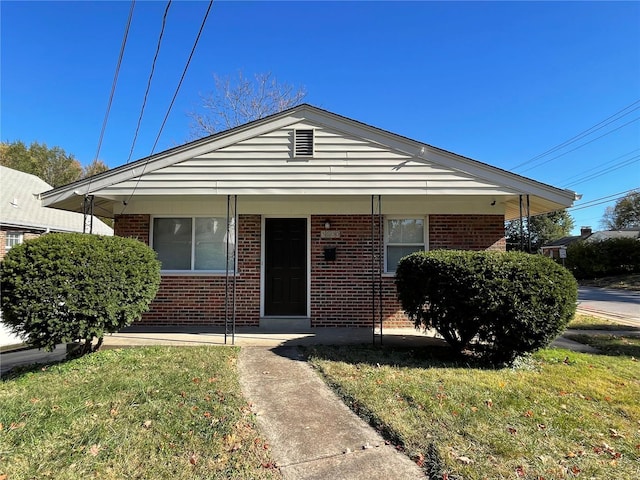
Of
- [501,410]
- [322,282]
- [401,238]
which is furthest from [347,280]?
[501,410]

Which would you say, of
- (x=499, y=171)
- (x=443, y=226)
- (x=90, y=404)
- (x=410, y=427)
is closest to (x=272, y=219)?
(x=443, y=226)

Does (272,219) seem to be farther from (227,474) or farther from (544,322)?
(227,474)

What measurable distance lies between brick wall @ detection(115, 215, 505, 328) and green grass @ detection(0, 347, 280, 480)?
113 inches

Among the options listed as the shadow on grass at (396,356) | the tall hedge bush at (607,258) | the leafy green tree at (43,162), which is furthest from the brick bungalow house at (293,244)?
the leafy green tree at (43,162)

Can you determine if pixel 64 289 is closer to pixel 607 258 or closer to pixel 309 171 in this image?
pixel 309 171

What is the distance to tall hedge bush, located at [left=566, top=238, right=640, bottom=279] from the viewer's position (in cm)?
2619

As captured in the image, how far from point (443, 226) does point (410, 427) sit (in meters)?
5.35

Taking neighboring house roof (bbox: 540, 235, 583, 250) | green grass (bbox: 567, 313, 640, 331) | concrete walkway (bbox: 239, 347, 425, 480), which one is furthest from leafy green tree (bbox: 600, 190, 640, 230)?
concrete walkway (bbox: 239, 347, 425, 480)

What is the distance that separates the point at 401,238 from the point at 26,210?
54.2 ft

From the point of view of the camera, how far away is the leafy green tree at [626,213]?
177 ft

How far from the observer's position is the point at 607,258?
2717 cm

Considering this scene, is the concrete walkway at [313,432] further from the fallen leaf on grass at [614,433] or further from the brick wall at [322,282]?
the brick wall at [322,282]

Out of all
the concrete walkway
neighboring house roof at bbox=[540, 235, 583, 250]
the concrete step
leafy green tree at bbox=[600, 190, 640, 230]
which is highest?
leafy green tree at bbox=[600, 190, 640, 230]

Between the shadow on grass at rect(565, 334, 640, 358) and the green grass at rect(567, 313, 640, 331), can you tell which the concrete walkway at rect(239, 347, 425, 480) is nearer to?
the shadow on grass at rect(565, 334, 640, 358)
